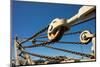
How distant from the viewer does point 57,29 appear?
10.6 feet

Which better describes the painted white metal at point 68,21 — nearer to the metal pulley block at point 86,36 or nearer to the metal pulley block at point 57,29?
the metal pulley block at point 57,29

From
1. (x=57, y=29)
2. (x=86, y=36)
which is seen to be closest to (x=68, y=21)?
(x=57, y=29)

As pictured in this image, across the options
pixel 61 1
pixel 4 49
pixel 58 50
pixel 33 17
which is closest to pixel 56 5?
pixel 61 1

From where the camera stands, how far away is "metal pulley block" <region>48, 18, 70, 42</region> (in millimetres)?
3172

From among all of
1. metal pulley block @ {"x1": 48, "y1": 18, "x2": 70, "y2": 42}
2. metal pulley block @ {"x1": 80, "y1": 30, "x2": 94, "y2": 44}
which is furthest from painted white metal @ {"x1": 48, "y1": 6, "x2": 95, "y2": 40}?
metal pulley block @ {"x1": 80, "y1": 30, "x2": 94, "y2": 44}

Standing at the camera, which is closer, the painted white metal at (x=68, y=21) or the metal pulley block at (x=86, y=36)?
the painted white metal at (x=68, y=21)

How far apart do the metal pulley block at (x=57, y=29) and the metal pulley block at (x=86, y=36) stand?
250mm

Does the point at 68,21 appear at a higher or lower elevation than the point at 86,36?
higher

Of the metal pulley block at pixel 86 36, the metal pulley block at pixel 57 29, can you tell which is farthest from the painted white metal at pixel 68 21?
the metal pulley block at pixel 86 36

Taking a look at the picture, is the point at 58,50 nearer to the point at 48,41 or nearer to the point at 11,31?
the point at 48,41

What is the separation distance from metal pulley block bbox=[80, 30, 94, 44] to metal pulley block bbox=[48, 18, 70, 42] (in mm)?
250

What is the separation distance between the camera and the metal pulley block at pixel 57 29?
3172 millimetres

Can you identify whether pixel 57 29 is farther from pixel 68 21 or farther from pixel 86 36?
pixel 86 36

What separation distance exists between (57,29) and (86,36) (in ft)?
1.53
